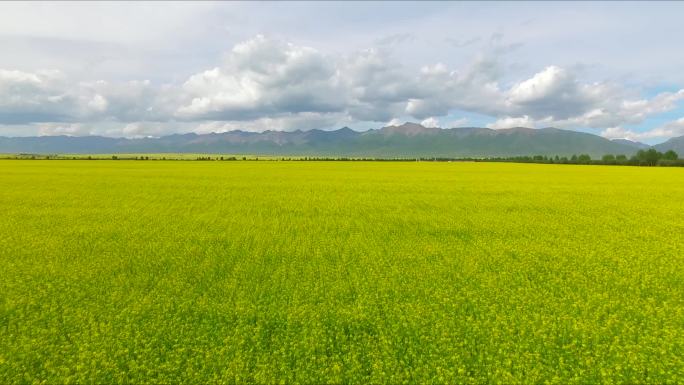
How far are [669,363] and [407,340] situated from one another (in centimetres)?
445

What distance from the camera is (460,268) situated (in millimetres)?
12086

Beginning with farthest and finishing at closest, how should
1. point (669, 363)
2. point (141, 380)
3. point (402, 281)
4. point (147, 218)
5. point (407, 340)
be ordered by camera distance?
point (147, 218) < point (402, 281) < point (407, 340) < point (669, 363) < point (141, 380)

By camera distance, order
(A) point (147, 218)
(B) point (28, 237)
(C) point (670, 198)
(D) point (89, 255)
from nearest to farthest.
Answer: (D) point (89, 255) → (B) point (28, 237) → (A) point (147, 218) → (C) point (670, 198)

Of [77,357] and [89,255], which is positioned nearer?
[77,357]

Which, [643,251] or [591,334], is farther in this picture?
[643,251]

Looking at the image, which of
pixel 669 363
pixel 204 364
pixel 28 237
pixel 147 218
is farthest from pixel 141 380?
pixel 147 218

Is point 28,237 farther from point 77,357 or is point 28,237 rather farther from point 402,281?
point 402,281

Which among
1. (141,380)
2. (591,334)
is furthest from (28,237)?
(591,334)

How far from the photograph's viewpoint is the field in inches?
269

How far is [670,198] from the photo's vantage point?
1203 inches

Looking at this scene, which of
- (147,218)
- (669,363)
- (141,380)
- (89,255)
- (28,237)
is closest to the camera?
(141,380)

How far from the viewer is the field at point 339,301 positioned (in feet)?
22.4

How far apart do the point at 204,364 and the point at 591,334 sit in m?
7.29

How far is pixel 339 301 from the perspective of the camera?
9492 mm
